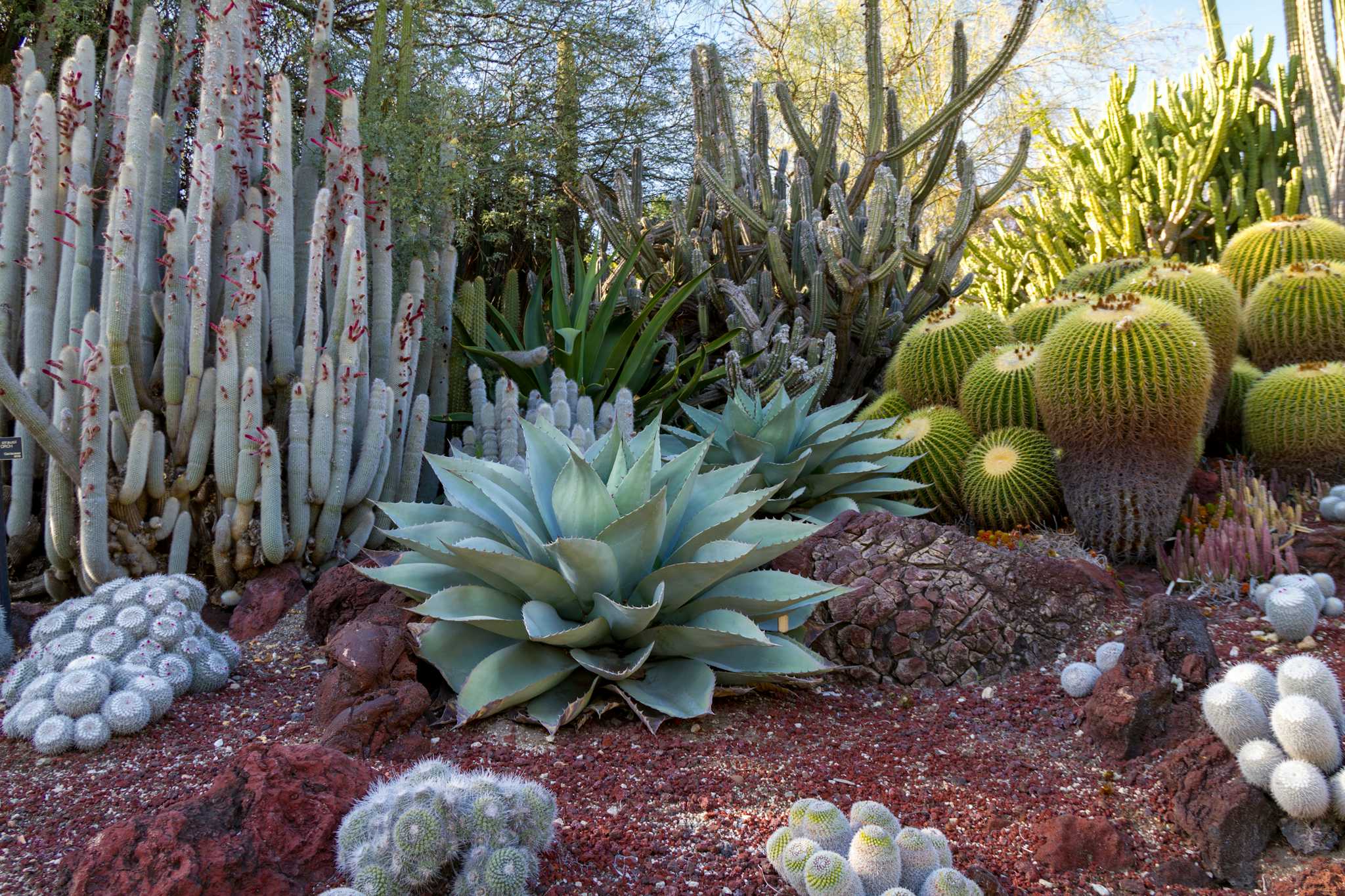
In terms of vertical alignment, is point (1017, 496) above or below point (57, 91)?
below

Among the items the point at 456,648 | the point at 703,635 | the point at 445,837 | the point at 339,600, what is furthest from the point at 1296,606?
the point at 339,600

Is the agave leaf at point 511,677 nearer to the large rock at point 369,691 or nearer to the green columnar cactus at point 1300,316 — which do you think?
the large rock at point 369,691

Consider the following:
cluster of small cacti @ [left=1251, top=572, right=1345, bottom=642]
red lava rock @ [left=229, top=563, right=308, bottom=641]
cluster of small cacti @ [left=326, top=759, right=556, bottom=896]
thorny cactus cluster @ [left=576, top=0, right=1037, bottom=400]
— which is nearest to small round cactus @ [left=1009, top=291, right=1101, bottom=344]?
thorny cactus cluster @ [left=576, top=0, right=1037, bottom=400]

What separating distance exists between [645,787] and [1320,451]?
415 cm

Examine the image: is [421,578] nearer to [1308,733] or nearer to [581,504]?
[581,504]

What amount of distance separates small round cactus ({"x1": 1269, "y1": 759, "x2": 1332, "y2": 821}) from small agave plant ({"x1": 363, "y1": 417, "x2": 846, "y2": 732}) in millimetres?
1132

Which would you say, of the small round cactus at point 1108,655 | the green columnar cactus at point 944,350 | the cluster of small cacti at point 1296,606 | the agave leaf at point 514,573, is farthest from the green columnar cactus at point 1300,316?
the agave leaf at point 514,573

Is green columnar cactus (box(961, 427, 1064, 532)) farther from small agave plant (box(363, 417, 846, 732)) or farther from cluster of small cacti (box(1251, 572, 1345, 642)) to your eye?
small agave plant (box(363, 417, 846, 732))

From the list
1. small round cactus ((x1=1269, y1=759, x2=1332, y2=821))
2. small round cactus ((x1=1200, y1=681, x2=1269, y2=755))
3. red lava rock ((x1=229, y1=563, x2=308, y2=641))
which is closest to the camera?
small round cactus ((x1=1269, y1=759, x2=1332, y2=821))

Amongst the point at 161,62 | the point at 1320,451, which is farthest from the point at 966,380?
the point at 161,62

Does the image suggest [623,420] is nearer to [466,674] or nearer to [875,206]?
[466,674]

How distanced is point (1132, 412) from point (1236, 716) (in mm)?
2372

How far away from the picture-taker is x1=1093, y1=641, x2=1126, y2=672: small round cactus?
2.86 m

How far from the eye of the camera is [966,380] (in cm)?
530
